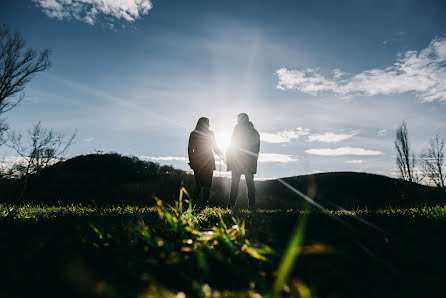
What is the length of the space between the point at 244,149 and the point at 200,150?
1.31 meters

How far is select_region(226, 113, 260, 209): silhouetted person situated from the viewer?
6539 mm

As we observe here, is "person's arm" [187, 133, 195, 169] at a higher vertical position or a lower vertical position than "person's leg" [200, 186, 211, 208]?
higher

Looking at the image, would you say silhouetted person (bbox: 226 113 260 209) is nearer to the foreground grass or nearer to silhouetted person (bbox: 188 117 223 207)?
silhouetted person (bbox: 188 117 223 207)

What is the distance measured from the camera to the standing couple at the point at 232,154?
655 cm

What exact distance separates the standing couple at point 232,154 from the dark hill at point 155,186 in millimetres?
8106

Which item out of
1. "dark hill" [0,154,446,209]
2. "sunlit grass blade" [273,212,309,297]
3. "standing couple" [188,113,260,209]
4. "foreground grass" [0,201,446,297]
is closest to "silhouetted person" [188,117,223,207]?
"standing couple" [188,113,260,209]

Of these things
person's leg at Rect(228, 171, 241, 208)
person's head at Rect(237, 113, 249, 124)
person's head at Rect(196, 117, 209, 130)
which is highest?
person's head at Rect(237, 113, 249, 124)

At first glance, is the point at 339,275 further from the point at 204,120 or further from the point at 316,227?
the point at 204,120

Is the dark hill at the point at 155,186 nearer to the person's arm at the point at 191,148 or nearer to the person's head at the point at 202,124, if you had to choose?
the person's arm at the point at 191,148

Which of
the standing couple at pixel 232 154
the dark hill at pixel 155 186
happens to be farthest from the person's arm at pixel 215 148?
the dark hill at pixel 155 186

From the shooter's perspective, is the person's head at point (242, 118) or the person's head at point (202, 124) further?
the person's head at point (202, 124)

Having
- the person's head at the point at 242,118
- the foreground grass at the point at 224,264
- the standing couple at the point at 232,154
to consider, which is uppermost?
the person's head at the point at 242,118

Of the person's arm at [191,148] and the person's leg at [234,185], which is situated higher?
the person's arm at [191,148]

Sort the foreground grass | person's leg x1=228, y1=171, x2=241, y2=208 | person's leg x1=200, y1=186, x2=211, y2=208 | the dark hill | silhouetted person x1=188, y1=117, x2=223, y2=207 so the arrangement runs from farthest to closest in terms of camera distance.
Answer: the dark hill → silhouetted person x1=188, y1=117, x2=223, y2=207 → person's leg x1=200, y1=186, x2=211, y2=208 → person's leg x1=228, y1=171, x2=241, y2=208 → the foreground grass
